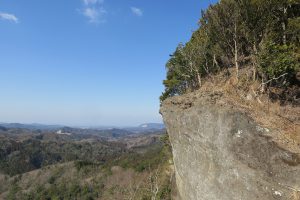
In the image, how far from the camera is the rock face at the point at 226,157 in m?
13.1

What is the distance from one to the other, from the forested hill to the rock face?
3632 millimetres

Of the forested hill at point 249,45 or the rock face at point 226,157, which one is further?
the forested hill at point 249,45

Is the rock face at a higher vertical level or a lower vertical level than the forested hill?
lower

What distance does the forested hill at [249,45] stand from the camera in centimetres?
1752

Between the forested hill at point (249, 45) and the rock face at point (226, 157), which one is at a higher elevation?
the forested hill at point (249, 45)

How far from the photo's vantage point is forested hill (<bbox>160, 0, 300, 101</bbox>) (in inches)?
690

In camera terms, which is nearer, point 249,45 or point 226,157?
point 226,157

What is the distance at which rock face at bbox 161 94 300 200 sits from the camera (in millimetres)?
13109

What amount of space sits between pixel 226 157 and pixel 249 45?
1160 cm

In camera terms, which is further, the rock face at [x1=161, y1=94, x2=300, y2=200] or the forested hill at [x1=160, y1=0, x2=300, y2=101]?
the forested hill at [x1=160, y1=0, x2=300, y2=101]

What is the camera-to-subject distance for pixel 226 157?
50.8 feet

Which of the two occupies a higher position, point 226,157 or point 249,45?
point 249,45

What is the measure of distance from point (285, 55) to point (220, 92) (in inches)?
150

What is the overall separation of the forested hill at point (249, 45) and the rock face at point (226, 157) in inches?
143
